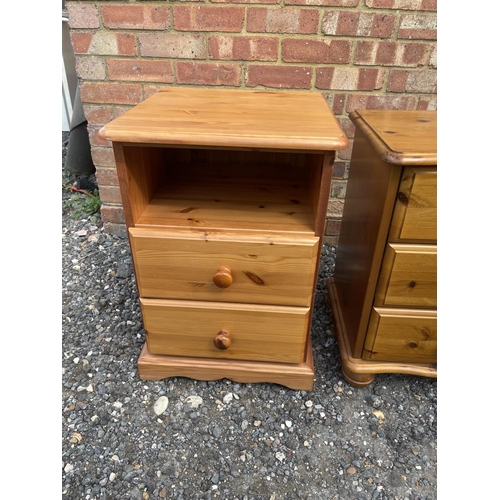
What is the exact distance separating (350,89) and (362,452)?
127 cm

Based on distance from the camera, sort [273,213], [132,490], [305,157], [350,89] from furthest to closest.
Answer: [350,89] < [305,157] < [273,213] < [132,490]

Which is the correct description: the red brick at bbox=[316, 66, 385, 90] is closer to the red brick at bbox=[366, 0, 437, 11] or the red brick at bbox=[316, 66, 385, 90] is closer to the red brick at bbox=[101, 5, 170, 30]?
the red brick at bbox=[366, 0, 437, 11]

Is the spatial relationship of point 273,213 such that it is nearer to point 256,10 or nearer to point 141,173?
point 141,173

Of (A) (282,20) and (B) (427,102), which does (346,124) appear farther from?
(A) (282,20)

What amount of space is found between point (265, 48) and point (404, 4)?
51cm

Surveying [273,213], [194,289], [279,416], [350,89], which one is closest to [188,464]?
[279,416]

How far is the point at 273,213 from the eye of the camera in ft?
3.34

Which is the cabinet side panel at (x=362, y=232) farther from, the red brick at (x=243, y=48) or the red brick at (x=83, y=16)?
the red brick at (x=83, y=16)

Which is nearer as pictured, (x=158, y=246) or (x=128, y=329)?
(x=158, y=246)

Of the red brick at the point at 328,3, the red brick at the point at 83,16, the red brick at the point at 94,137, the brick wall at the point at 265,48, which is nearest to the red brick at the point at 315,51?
the brick wall at the point at 265,48

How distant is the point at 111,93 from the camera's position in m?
1.53

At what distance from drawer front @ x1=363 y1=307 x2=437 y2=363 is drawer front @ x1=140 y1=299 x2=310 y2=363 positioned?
198 millimetres

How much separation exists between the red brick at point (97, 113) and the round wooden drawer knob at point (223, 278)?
1.03 metres

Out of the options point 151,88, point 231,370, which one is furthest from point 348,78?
point 231,370
